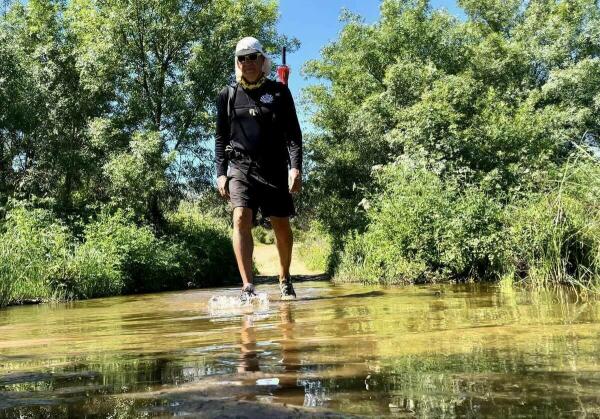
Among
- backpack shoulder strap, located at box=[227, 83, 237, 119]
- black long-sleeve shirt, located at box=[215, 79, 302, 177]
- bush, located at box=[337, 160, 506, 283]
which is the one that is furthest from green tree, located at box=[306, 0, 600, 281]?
backpack shoulder strap, located at box=[227, 83, 237, 119]

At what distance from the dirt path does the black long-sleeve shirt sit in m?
20.8

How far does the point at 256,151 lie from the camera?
4973mm

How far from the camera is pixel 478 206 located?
8.67 m

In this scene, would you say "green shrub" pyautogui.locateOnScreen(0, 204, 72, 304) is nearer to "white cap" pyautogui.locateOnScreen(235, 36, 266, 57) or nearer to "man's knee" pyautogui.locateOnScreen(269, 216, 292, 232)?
"man's knee" pyautogui.locateOnScreen(269, 216, 292, 232)

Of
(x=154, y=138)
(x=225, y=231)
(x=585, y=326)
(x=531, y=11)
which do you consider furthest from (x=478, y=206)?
(x=531, y=11)

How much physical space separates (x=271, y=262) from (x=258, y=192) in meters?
26.0

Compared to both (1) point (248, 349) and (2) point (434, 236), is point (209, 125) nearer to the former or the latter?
(2) point (434, 236)

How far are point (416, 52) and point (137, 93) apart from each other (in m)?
11.0

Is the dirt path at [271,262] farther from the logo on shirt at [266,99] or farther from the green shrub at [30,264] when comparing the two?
the logo on shirt at [266,99]

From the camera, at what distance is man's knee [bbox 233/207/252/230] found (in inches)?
189

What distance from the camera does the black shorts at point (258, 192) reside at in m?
4.88

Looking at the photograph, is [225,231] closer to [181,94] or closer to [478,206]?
[181,94]

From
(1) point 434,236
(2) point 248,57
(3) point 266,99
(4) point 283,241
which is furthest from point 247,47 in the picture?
(1) point 434,236

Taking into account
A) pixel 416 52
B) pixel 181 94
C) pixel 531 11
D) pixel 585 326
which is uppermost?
pixel 531 11
